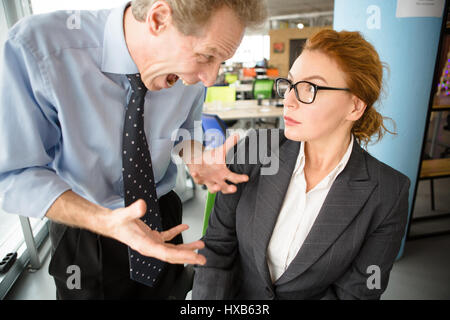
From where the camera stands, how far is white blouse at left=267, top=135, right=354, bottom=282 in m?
1.23

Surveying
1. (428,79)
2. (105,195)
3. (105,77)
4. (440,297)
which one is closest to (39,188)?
(105,195)

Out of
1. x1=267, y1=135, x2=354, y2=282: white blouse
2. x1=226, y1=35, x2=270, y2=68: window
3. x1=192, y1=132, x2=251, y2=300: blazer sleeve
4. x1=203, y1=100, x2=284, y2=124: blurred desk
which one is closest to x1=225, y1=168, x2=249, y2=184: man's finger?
x1=192, y1=132, x2=251, y2=300: blazer sleeve

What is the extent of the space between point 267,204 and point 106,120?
701 mm

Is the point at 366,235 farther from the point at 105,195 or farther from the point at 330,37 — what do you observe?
the point at 105,195

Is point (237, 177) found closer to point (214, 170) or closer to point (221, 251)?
point (214, 170)

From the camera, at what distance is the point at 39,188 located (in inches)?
33.7

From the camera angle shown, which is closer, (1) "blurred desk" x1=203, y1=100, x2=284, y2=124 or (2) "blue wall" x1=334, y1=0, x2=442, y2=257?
(2) "blue wall" x1=334, y1=0, x2=442, y2=257

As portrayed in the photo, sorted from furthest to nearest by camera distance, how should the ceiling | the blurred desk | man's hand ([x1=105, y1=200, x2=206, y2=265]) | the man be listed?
the ceiling, the blurred desk, the man, man's hand ([x1=105, y1=200, x2=206, y2=265])

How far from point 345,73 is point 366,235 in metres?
0.66

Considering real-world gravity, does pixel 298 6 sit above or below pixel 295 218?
above

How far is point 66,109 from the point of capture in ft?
3.03

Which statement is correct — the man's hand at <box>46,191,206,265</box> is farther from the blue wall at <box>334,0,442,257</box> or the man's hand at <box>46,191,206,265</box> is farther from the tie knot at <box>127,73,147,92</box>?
the blue wall at <box>334,0,442,257</box>

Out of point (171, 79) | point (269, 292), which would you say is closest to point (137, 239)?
point (171, 79)

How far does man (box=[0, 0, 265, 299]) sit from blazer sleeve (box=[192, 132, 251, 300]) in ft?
0.50
